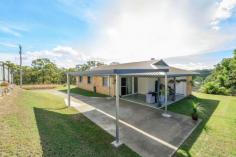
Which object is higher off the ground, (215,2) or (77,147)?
(215,2)

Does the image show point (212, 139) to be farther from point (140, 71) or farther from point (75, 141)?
point (75, 141)

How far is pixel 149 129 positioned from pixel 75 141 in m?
3.54

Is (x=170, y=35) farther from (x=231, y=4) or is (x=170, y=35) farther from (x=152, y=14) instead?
(x=231, y=4)

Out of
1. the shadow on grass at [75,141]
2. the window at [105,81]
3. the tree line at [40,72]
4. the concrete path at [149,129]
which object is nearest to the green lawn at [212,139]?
the concrete path at [149,129]

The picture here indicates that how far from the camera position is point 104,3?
25.4 ft

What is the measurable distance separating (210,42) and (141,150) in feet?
38.7

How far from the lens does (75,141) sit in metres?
5.16

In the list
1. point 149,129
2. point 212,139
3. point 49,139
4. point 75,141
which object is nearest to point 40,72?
point 49,139

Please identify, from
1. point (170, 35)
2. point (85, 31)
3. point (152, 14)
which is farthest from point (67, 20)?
point (170, 35)

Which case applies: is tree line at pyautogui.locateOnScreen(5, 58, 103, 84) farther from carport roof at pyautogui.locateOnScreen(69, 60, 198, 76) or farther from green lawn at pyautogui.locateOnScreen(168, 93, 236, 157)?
green lawn at pyautogui.locateOnScreen(168, 93, 236, 157)

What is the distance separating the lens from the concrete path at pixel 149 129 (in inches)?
202

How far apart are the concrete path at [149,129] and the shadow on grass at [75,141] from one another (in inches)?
22.7

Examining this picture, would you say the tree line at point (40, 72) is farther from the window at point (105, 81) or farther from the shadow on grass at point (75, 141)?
the shadow on grass at point (75, 141)

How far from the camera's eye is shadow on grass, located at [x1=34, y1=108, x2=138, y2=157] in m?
4.49
